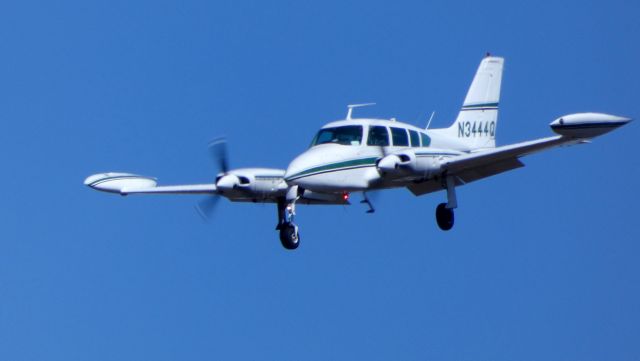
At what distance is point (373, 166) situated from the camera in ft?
121

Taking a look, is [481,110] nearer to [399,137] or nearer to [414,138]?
→ [414,138]

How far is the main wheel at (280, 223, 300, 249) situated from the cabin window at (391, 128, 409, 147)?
3.65 m

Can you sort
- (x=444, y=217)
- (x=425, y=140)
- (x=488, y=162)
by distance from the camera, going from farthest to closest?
(x=444, y=217), (x=425, y=140), (x=488, y=162)

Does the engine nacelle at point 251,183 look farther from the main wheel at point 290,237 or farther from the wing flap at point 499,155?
the wing flap at point 499,155

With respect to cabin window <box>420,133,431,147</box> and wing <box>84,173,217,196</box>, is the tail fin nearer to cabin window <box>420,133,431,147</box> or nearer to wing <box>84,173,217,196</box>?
cabin window <box>420,133,431,147</box>

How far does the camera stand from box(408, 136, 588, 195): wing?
3653 cm

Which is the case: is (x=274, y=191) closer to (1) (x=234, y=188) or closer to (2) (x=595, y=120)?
(1) (x=234, y=188)

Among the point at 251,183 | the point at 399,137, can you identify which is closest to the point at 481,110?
the point at 399,137

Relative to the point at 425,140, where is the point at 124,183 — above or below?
below

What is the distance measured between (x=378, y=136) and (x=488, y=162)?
3275 mm

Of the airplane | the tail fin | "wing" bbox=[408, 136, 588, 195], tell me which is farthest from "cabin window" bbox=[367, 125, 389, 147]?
the tail fin

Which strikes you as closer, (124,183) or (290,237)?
(290,237)

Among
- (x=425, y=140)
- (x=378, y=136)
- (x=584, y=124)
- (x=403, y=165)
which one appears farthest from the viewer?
(x=425, y=140)

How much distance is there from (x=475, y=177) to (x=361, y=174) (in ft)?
13.5
